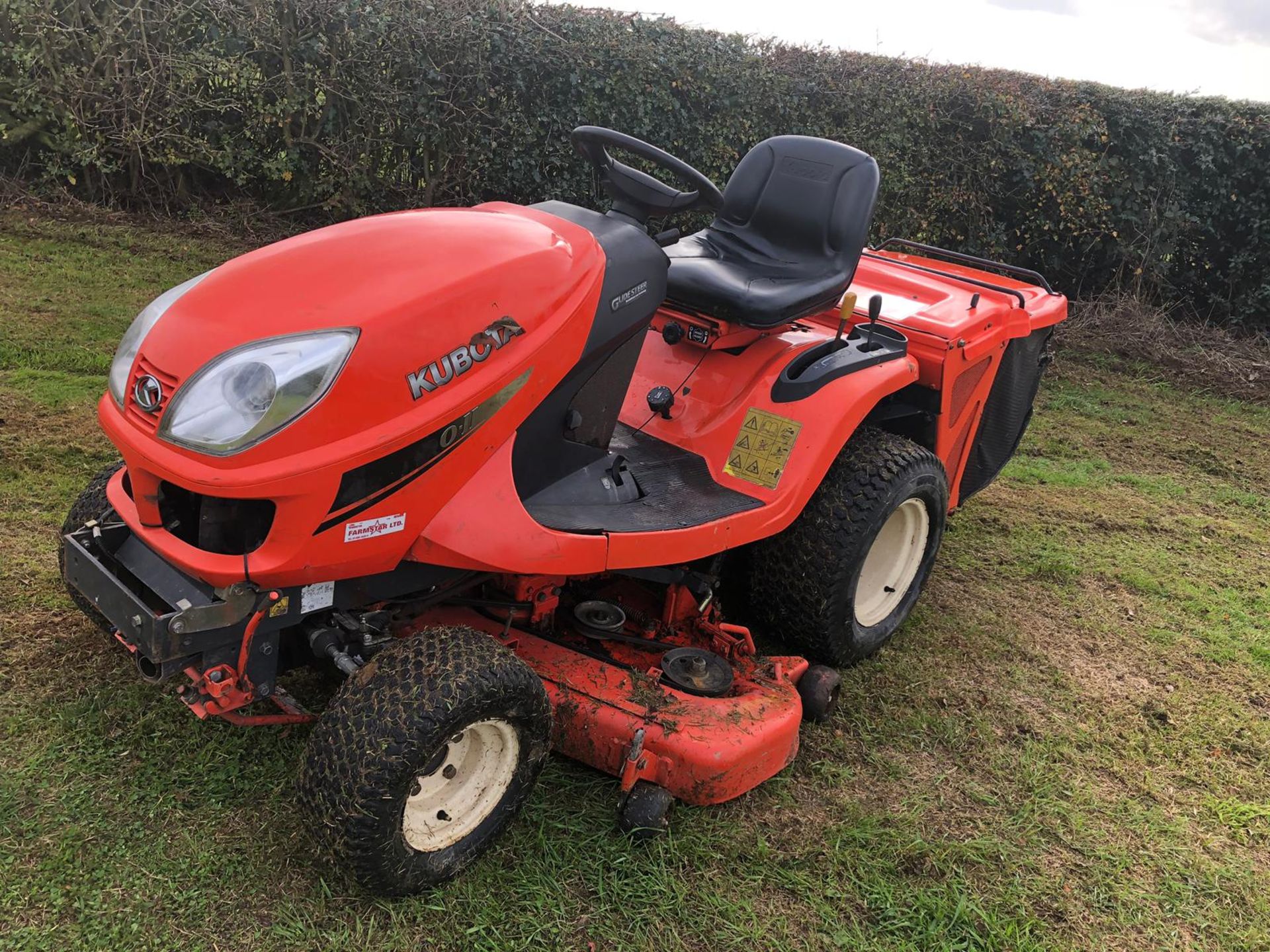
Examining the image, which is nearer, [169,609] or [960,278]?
[169,609]

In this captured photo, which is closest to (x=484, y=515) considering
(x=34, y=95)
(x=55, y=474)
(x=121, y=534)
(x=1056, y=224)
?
(x=121, y=534)

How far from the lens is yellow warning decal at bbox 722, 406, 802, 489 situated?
2862 millimetres

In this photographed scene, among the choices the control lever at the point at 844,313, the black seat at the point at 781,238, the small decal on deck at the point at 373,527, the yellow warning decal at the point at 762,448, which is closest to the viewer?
the small decal on deck at the point at 373,527

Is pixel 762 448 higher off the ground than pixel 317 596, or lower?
higher

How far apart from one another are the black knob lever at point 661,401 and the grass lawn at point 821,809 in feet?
3.35

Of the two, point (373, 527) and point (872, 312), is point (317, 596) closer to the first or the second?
point (373, 527)

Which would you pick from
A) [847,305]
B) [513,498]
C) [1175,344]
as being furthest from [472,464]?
[1175,344]

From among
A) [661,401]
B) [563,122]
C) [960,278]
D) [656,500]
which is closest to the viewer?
[656,500]

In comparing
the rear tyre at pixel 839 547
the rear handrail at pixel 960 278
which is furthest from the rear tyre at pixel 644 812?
the rear handrail at pixel 960 278

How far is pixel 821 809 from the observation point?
2592 mm

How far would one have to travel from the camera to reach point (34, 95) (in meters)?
6.56

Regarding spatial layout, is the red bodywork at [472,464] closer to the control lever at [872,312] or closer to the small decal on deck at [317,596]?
the small decal on deck at [317,596]

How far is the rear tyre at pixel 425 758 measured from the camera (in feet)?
6.48

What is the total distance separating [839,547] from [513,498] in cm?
111
